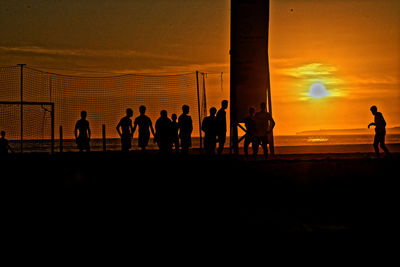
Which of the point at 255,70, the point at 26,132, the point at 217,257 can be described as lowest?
the point at 217,257

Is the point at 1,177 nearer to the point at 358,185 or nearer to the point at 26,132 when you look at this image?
the point at 358,185

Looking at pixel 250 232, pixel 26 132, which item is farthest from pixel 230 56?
pixel 250 232

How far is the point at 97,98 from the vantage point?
2536cm

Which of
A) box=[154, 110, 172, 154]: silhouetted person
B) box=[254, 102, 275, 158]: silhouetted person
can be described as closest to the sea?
box=[154, 110, 172, 154]: silhouetted person

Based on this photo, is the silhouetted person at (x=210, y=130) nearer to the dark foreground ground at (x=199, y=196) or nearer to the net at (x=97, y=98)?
the dark foreground ground at (x=199, y=196)

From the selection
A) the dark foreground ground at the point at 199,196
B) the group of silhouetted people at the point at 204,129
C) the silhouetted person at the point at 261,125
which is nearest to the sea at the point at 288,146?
the group of silhouetted people at the point at 204,129

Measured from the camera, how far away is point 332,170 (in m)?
12.0

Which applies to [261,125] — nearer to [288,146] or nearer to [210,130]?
[210,130]

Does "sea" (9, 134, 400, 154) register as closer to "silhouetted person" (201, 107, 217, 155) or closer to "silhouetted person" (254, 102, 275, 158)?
"silhouetted person" (201, 107, 217, 155)

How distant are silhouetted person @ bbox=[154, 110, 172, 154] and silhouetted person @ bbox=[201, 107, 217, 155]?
100cm

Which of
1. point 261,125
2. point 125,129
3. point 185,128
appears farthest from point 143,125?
point 261,125

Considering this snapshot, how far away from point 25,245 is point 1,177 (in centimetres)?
579

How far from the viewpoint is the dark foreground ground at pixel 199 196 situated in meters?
6.96

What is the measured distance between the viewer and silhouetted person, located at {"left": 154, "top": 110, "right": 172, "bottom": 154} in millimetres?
16422
